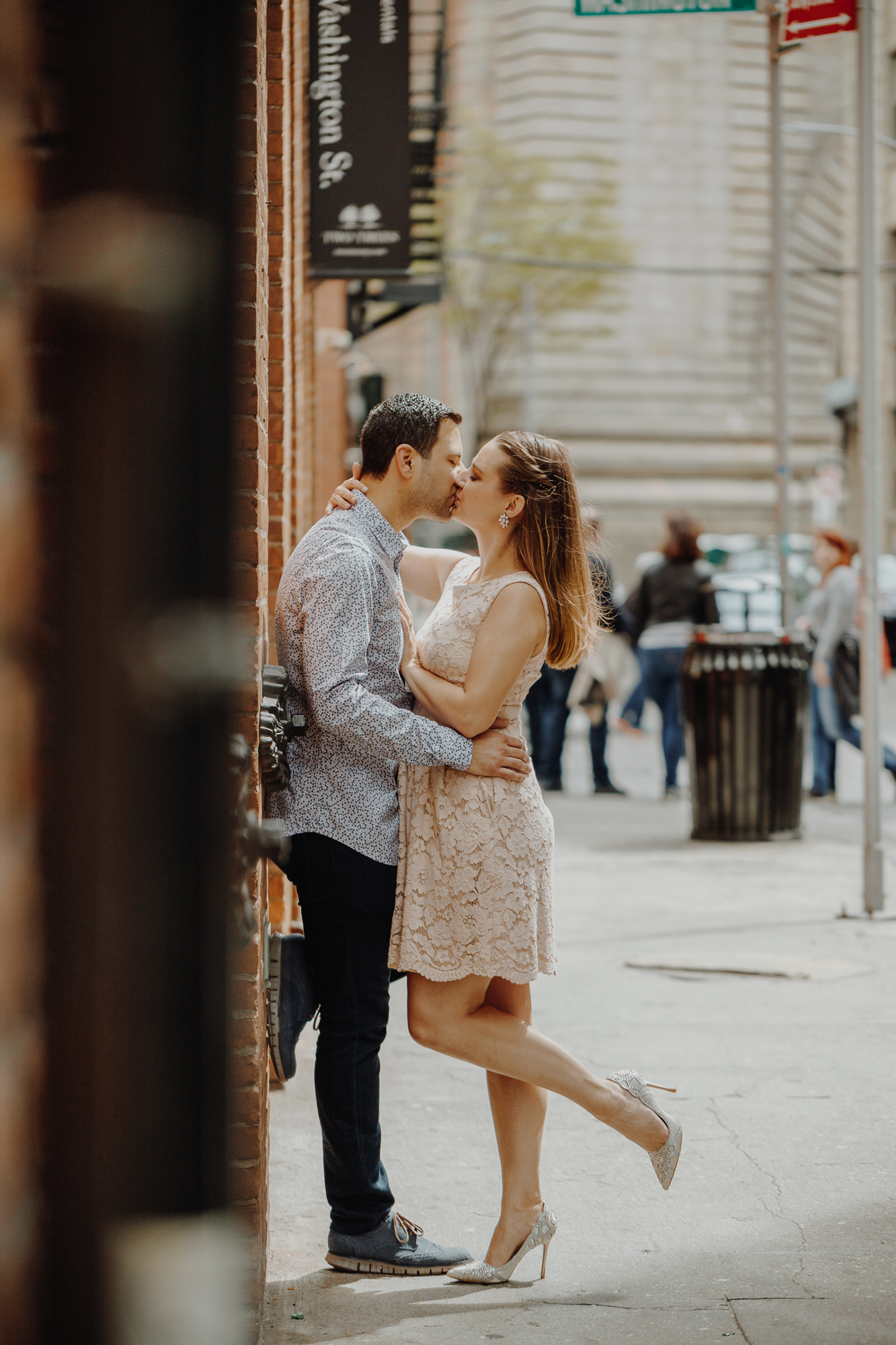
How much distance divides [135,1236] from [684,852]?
801 cm

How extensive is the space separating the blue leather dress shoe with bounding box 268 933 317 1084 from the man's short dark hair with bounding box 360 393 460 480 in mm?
1103

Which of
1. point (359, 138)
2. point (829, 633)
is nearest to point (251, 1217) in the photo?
point (359, 138)

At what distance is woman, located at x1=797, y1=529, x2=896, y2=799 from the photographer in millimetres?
10641

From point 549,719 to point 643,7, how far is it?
539cm

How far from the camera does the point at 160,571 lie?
1119mm

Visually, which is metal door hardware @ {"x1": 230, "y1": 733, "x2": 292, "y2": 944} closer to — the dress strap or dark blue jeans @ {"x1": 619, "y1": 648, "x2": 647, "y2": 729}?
the dress strap

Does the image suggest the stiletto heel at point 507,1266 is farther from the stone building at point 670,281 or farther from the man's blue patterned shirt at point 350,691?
the stone building at point 670,281

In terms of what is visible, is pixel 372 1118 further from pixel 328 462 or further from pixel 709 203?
pixel 709 203

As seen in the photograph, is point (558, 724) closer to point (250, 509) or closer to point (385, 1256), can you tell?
point (385, 1256)

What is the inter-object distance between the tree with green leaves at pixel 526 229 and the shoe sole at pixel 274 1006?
33152mm

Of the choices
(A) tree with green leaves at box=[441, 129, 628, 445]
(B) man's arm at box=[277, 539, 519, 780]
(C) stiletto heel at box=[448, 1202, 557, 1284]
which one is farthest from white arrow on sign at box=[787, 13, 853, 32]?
(A) tree with green leaves at box=[441, 129, 628, 445]

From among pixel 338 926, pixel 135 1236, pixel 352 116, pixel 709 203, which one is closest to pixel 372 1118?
pixel 338 926

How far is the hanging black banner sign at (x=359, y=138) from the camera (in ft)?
21.7

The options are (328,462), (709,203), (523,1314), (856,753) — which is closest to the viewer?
(523,1314)
